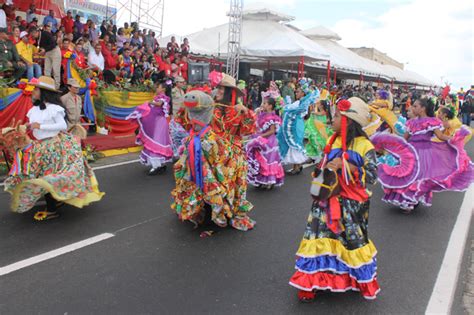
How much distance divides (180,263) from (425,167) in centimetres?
413

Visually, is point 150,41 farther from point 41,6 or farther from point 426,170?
point 426,170

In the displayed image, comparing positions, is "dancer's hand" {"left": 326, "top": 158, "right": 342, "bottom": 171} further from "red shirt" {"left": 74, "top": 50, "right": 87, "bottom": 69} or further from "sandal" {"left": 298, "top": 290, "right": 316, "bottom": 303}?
"red shirt" {"left": 74, "top": 50, "right": 87, "bottom": 69}

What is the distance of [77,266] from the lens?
4.00m

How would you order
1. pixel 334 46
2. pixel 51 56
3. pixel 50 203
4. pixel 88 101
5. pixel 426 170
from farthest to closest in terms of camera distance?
1. pixel 334 46
2. pixel 51 56
3. pixel 88 101
4. pixel 426 170
5. pixel 50 203

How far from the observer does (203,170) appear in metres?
4.83

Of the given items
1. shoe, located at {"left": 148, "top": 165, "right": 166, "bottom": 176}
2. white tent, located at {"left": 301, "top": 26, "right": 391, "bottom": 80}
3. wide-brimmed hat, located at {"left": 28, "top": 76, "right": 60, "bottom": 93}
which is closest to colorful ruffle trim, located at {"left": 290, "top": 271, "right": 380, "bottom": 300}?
wide-brimmed hat, located at {"left": 28, "top": 76, "right": 60, "bottom": 93}

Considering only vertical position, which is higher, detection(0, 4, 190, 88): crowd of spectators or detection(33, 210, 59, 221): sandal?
detection(0, 4, 190, 88): crowd of spectators

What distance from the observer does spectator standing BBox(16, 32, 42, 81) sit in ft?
33.8

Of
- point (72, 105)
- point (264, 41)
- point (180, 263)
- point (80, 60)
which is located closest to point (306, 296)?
point (180, 263)

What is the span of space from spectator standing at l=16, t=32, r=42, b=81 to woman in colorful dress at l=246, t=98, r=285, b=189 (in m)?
6.29

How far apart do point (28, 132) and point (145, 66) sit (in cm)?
970

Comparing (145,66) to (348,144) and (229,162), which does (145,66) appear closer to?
(229,162)

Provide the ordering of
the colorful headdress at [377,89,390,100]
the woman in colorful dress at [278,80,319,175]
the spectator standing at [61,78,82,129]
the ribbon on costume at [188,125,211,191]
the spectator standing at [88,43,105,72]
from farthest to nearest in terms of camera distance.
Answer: the spectator standing at [88,43,105,72] < the woman in colorful dress at [278,80,319,175] < the colorful headdress at [377,89,390,100] < the spectator standing at [61,78,82,129] < the ribbon on costume at [188,125,211,191]

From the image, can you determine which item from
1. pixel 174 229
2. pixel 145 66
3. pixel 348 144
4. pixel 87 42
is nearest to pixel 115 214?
pixel 174 229
